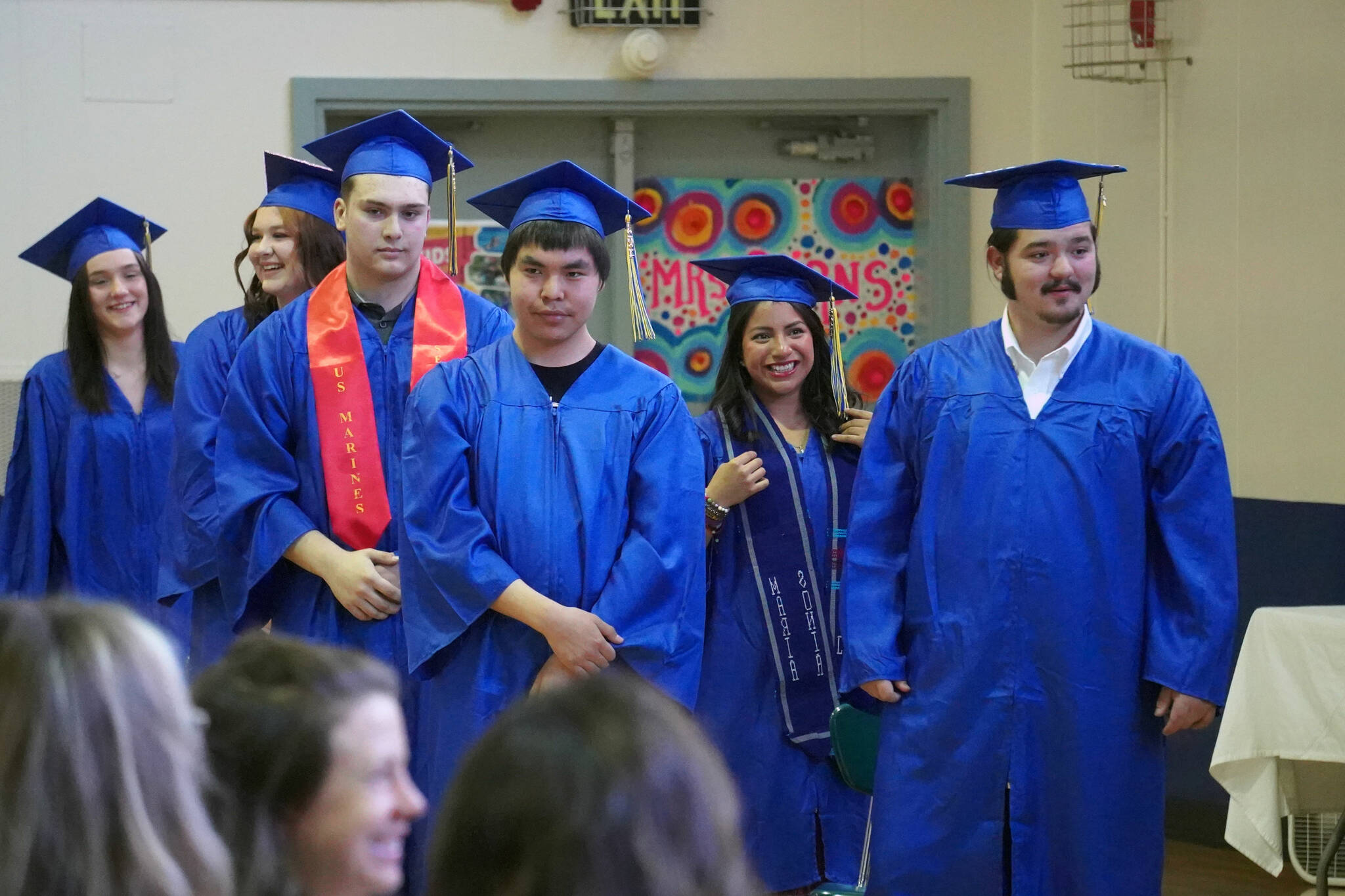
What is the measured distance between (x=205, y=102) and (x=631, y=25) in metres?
1.56

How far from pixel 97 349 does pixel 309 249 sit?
1.00 meters

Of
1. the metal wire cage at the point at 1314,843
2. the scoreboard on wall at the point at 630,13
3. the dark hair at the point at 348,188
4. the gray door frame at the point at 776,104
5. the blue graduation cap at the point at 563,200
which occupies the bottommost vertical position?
the metal wire cage at the point at 1314,843

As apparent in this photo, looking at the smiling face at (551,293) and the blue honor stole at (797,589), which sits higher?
the smiling face at (551,293)

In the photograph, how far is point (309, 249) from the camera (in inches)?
143

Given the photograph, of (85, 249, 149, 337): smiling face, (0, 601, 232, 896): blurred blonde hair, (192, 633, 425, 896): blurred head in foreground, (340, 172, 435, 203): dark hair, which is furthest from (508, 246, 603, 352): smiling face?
(85, 249, 149, 337): smiling face

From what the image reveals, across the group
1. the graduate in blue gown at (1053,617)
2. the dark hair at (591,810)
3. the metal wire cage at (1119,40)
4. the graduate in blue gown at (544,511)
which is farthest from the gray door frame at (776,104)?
the dark hair at (591,810)

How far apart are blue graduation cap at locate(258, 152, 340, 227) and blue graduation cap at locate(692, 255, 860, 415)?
910 mm

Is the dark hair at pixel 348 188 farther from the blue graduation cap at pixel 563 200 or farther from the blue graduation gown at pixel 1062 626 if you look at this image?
the blue graduation gown at pixel 1062 626

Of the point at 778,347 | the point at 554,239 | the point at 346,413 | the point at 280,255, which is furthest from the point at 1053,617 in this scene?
the point at 280,255

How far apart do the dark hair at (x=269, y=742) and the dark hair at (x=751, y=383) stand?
7.30 feet

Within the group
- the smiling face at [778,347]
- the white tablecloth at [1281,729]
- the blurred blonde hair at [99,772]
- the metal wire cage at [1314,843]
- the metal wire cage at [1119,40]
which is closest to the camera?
the blurred blonde hair at [99,772]

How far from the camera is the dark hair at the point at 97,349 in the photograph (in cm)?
423

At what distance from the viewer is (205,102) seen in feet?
18.2

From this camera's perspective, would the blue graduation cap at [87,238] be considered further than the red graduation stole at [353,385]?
Yes
